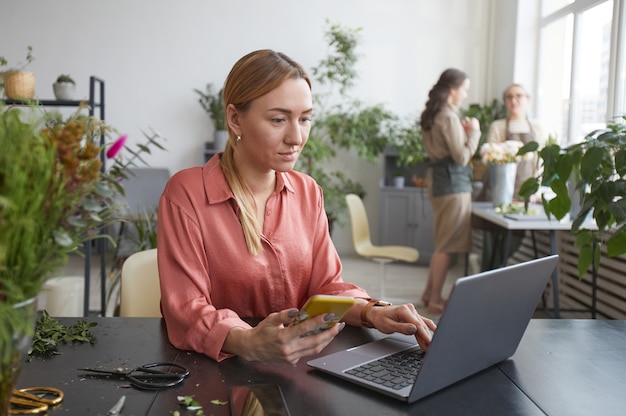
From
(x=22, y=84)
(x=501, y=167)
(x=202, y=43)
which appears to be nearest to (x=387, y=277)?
(x=501, y=167)

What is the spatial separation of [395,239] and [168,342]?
5.82 metres

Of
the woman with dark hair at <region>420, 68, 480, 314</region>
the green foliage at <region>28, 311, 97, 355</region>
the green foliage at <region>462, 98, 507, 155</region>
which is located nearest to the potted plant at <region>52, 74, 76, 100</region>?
the woman with dark hair at <region>420, 68, 480, 314</region>

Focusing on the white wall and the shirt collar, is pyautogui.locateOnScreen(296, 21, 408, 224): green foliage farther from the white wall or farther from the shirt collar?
the shirt collar

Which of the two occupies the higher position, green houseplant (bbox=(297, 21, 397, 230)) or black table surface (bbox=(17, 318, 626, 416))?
green houseplant (bbox=(297, 21, 397, 230))

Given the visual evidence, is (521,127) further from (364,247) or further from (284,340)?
(284,340)

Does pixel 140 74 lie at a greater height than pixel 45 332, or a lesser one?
greater

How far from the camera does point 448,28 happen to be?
7582 mm

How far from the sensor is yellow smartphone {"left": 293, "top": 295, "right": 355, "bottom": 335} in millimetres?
1157

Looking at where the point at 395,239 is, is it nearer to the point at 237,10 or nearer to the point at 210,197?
the point at 237,10

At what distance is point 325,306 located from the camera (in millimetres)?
1197

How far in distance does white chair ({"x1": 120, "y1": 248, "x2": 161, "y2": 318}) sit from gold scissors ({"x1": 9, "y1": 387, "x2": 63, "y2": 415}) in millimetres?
822

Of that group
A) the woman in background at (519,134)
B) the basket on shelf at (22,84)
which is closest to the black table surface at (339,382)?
the basket on shelf at (22,84)

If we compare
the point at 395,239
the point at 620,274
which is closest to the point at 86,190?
the point at 620,274

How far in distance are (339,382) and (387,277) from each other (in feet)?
17.1
